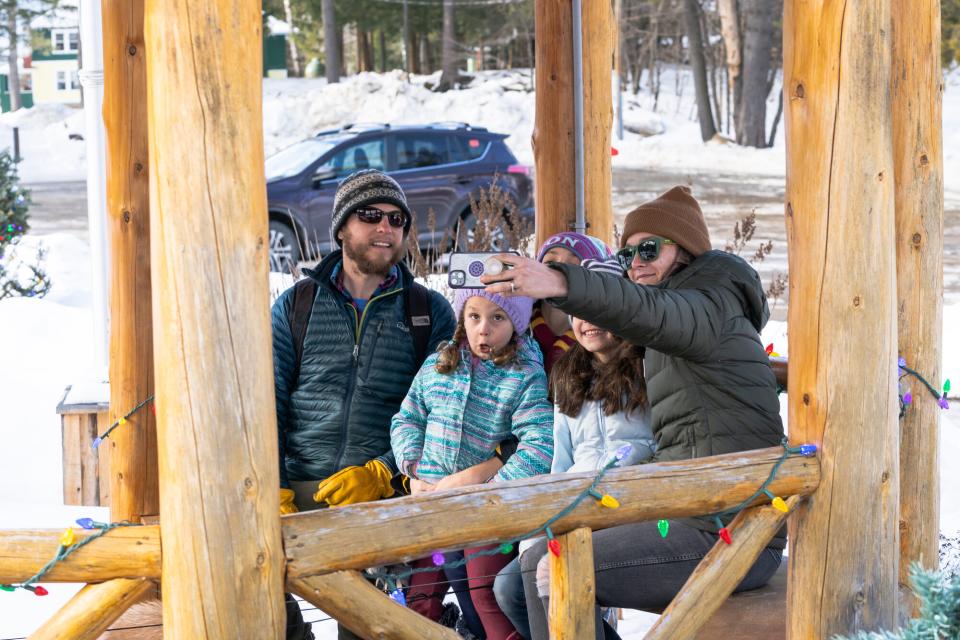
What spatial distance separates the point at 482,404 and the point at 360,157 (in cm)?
1030

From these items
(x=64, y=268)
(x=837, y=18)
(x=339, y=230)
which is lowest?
(x=64, y=268)

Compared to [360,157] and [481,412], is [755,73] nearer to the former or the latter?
[360,157]

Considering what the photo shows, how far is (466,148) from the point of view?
13750 millimetres

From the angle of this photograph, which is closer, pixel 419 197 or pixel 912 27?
pixel 912 27

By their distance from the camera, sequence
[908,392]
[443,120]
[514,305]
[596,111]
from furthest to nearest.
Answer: [443,120], [596,111], [908,392], [514,305]

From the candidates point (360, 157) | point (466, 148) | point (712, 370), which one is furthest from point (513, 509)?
point (360, 157)

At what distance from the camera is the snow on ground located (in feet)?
20.6

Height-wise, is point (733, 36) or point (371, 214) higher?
point (733, 36)

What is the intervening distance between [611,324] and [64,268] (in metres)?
11.4

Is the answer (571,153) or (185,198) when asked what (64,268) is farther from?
(185,198)

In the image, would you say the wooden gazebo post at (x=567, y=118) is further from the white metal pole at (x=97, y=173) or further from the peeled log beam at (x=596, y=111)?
the white metal pole at (x=97, y=173)

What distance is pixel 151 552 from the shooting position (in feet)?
8.77

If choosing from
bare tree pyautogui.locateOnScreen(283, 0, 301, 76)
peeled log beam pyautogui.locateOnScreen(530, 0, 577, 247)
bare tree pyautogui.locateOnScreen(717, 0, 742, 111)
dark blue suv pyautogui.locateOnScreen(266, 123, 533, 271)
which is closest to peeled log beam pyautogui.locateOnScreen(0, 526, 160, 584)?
peeled log beam pyautogui.locateOnScreen(530, 0, 577, 247)

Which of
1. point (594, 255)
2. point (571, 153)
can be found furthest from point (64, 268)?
point (594, 255)
